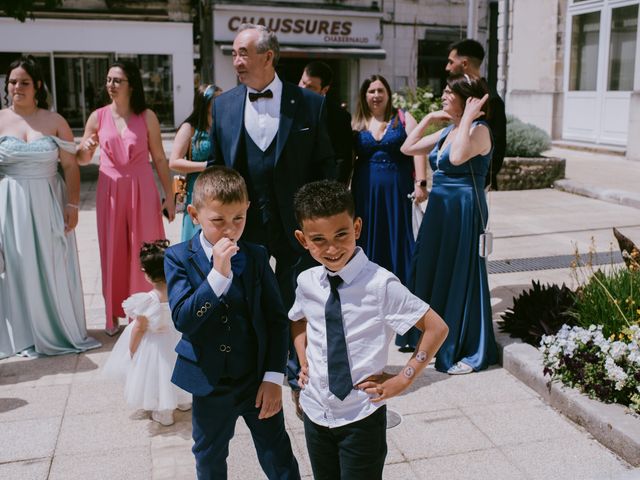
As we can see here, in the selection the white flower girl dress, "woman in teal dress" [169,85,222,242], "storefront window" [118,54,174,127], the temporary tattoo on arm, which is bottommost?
the white flower girl dress

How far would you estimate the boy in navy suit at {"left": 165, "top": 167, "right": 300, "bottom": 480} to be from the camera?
2660 millimetres

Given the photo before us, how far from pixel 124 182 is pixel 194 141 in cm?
64

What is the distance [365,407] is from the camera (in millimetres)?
2521

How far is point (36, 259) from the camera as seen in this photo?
17.5ft

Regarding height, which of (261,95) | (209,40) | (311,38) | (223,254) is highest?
(311,38)

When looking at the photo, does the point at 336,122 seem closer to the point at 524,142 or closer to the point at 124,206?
the point at 124,206

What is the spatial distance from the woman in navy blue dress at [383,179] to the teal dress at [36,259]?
2.29 meters

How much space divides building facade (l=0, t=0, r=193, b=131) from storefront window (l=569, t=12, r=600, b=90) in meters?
14.2

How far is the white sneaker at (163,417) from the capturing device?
161 inches

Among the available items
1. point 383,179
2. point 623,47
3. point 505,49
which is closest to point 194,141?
point 383,179

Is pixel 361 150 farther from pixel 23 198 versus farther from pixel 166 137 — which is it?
pixel 166 137

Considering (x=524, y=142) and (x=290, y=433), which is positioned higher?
(x=524, y=142)

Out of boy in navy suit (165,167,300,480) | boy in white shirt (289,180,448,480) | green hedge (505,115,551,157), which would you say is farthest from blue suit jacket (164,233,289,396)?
green hedge (505,115,551,157)

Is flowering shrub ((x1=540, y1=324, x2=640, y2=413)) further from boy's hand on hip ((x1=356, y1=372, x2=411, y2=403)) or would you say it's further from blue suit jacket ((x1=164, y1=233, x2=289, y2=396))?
blue suit jacket ((x1=164, y1=233, x2=289, y2=396))
